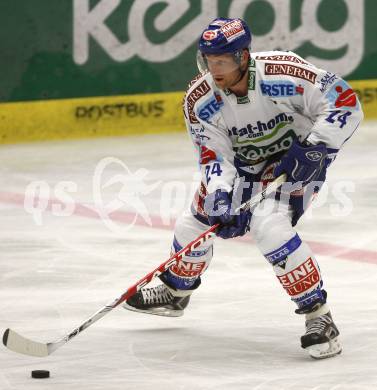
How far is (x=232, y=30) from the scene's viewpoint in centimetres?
446

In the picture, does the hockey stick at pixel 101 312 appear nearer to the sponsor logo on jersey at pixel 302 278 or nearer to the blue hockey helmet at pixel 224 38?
the sponsor logo on jersey at pixel 302 278

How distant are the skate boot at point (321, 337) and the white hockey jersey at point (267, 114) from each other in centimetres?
57

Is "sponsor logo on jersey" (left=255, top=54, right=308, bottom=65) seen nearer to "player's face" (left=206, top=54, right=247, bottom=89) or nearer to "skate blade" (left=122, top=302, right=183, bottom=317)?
"player's face" (left=206, top=54, right=247, bottom=89)

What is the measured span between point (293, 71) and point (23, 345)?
1.35m

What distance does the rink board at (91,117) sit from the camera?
30.2 ft

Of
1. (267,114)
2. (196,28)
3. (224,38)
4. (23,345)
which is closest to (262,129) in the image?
(267,114)

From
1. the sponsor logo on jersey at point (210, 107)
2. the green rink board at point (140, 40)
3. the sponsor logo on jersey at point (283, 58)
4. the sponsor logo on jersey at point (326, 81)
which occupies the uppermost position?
the sponsor logo on jersey at point (283, 58)

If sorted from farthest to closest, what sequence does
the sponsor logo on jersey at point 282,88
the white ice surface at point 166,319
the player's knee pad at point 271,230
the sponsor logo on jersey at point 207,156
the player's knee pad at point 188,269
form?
A: the player's knee pad at point 188,269 → the sponsor logo on jersey at point 207,156 → the sponsor logo on jersey at point 282,88 → the player's knee pad at point 271,230 → the white ice surface at point 166,319

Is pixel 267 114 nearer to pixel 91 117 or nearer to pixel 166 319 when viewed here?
pixel 166 319

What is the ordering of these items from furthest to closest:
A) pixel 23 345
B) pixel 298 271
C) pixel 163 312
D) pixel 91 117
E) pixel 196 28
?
pixel 196 28, pixel 91 117, pixel 163 312, pixel 298 271, pixel 23 345

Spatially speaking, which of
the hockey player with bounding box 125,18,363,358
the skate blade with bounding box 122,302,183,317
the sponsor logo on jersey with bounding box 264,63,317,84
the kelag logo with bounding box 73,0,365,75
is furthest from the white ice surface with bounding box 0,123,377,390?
the kelag logo with bounding box 73,0,365,75

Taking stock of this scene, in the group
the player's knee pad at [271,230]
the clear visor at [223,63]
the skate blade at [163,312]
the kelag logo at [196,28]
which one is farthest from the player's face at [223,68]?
the kelag logo at [196,28]

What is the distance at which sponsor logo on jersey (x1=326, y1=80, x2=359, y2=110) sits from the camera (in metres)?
4.54

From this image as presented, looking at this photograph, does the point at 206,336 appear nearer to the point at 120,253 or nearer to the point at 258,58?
the point at 258,58
